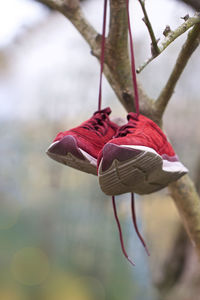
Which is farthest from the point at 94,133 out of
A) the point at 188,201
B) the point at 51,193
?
the point at 51,193

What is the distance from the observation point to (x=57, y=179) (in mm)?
2291

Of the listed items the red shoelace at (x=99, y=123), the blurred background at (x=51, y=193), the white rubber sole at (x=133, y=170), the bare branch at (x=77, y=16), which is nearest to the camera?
the white rubber sole at (x=133, y=170)

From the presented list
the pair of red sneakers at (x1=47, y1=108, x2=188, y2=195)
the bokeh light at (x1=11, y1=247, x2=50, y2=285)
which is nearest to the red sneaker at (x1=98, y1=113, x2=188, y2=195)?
the pair of red sneakers at (x1=47, y1=108, x2=188, y2=195)

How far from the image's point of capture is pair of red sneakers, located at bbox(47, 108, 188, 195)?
0.55m

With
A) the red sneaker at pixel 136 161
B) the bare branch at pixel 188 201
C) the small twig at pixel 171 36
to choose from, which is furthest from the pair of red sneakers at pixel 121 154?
the bare branch at pixel 188 201

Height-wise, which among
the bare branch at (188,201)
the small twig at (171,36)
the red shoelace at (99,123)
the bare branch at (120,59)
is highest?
the bare branch at (120,59)

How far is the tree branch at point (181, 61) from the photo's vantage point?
27.7 inches

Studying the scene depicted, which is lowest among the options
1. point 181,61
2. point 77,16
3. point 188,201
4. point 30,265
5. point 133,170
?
point 30,265

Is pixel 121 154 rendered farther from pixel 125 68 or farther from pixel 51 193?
pixel 51 193

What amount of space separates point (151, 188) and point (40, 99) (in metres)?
1.65

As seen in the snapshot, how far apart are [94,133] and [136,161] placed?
5.0 inches

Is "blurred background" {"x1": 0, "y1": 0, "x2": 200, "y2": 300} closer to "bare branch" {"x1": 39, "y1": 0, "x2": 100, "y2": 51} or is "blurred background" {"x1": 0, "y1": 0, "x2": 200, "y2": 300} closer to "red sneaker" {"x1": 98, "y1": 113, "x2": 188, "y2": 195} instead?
"bare branch" {"x1": 39, "y1": 0, "x2": 100, "y2": 51}

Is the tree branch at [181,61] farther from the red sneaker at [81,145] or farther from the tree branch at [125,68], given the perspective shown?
the red sneaker at [81,145]

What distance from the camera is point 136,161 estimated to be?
1.82 feet
